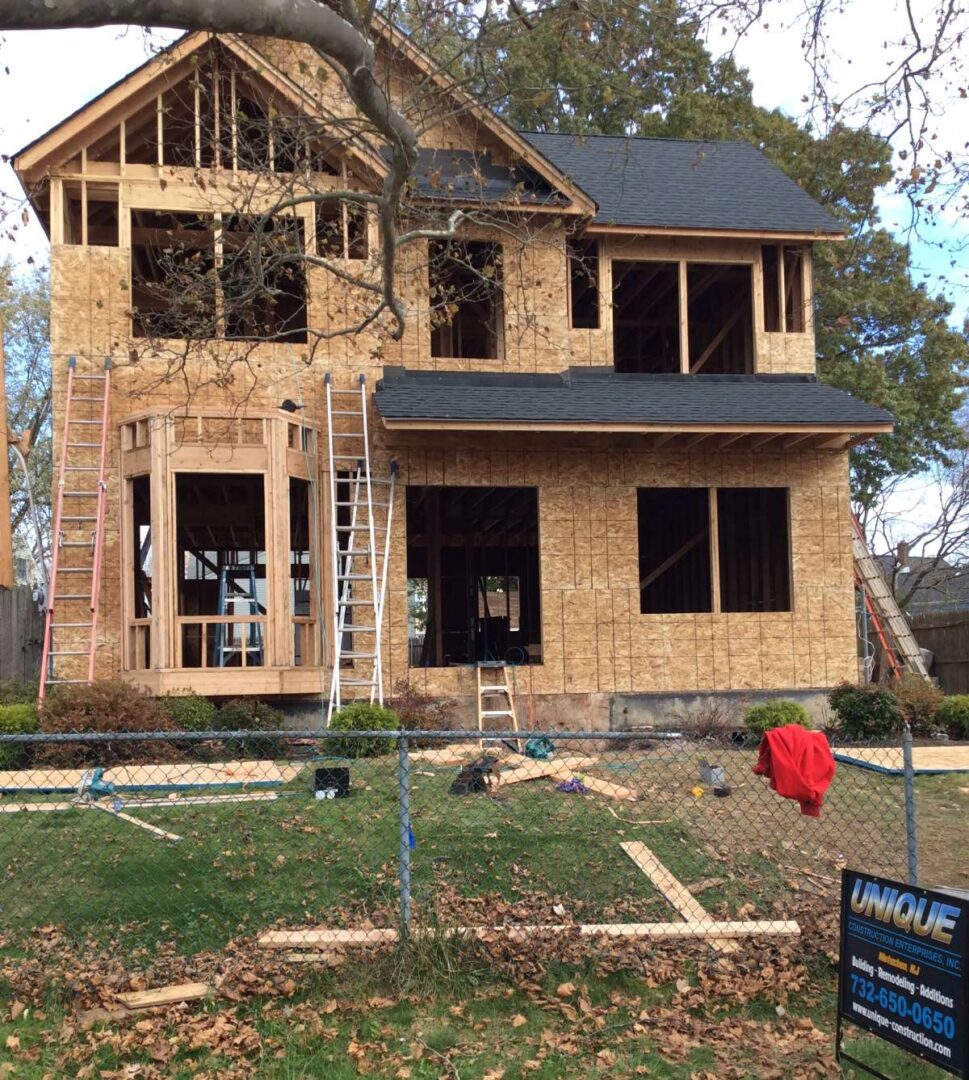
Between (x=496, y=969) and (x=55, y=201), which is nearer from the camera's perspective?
(x=496, y=969)

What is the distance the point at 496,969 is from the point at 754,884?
232 centimetres

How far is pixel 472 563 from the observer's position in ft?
79.0

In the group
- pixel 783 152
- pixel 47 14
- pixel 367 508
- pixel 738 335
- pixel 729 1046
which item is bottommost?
pixel 729 1046

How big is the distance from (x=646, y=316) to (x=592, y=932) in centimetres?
1639

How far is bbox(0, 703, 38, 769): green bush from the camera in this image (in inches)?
480

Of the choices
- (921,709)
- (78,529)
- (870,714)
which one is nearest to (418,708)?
(78,529)

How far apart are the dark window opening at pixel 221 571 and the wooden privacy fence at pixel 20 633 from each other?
251 cm

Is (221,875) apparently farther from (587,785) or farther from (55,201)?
(55,201)

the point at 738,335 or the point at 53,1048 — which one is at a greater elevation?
the point at 738,335

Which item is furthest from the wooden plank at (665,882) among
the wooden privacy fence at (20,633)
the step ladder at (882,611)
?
the wooden privacy fence at (20,633)

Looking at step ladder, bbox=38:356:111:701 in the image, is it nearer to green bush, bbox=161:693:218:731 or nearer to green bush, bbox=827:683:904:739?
green bush, bbox=161:693:218:731

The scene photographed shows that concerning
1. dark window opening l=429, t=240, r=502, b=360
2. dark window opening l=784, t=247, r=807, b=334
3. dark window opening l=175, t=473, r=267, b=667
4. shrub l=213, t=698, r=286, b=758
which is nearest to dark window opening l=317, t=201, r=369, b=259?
dark window opening l=429, t=240, r=502, b=360

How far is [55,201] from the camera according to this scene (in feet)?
A: 50.0

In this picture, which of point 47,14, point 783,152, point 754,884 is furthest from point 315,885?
point 783,152
